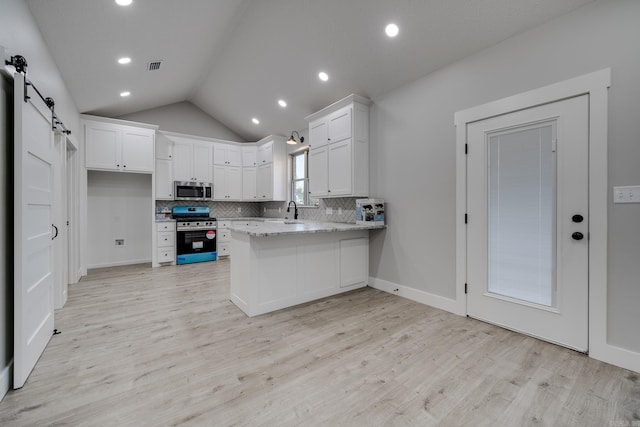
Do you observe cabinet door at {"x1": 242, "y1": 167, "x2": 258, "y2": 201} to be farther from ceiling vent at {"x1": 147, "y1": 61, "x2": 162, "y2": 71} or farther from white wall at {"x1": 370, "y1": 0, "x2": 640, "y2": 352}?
white wall at {"x1": 370, "y1": 0, "x2": 640, "y2": 352}

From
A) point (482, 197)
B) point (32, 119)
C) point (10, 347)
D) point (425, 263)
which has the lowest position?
point (10, 347)

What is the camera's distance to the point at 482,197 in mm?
2760

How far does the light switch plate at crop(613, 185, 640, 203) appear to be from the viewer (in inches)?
77.1

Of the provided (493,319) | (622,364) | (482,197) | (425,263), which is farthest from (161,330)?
(622,364)

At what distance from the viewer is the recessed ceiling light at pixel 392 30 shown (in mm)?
2838

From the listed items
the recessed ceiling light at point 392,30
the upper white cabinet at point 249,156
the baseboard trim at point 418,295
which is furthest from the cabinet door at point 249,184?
the recessed ceiling light at point 392,30

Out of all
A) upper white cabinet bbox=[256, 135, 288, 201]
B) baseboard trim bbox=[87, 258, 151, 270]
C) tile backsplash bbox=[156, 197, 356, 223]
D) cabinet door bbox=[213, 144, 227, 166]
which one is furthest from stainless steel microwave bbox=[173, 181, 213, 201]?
baseboard trim bbox=[87, 258, 151, 270]

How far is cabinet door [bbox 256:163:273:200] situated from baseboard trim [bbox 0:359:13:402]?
4582mm

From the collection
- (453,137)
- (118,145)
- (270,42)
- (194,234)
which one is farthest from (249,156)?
(453,137)

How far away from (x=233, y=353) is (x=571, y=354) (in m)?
2.69

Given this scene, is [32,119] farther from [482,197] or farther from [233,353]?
[482,197]

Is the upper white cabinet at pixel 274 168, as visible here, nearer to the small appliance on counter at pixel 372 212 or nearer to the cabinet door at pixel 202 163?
the cabinet door at pixel 202 163

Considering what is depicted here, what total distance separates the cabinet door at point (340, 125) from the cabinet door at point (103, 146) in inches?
155

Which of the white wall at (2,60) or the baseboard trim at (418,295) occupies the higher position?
the white wall at (2,60)
